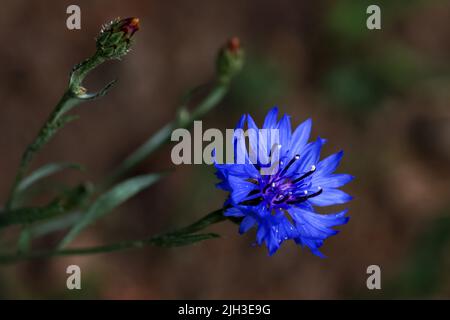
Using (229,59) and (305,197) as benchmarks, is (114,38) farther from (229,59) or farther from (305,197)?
(229,59)

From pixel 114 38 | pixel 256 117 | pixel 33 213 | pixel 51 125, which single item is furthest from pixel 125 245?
pixel 256 117

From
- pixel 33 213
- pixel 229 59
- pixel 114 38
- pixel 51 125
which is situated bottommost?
pixel 33 213

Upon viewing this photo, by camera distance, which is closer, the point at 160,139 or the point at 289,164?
the point at 289,164

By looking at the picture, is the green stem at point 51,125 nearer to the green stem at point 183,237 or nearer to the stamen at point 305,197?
the green stem at point 183,237

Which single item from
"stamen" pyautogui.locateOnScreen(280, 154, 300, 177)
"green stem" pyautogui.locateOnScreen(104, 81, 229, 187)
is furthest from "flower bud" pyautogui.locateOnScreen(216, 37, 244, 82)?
"stamen" pyautogui.locateOnScreen(280, 154, 300, 177)

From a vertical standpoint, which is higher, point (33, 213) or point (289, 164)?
point (289, 164)

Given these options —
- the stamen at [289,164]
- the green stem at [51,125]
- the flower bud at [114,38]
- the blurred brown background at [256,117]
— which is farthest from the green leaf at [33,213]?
the blurred brown background at [256,117]

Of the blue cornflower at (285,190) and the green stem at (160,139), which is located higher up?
the green stem at (160,139)
